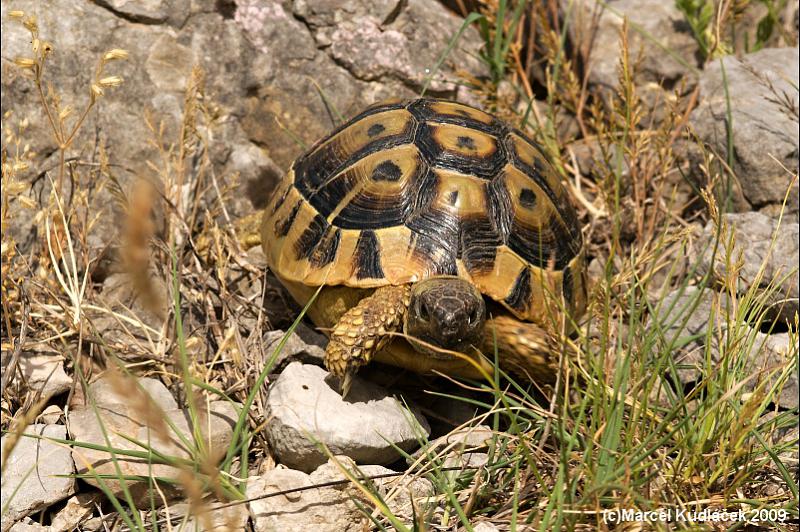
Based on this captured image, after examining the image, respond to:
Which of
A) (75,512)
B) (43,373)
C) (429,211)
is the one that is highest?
(429,211)

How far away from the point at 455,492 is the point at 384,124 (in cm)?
140

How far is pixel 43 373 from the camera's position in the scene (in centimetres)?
268

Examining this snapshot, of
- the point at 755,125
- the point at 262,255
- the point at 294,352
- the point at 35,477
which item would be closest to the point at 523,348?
the point at 294,352

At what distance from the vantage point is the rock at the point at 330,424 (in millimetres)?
2385

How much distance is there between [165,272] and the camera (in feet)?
9.91

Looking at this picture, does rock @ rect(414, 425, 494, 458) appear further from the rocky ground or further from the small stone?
the small stone

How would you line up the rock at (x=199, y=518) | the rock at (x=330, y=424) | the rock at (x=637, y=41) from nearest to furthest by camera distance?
1. the rock at (x=199, y=518)
2. the rock at (x=330, y=424)
3. the rock at (x=637, y=41)

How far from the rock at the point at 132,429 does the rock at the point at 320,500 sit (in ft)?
0.65

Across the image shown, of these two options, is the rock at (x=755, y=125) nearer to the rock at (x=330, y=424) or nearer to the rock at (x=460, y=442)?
the rock at (x=460, y=442)

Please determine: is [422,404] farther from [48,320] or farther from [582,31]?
[582,31]

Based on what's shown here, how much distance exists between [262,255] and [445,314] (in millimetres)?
1344

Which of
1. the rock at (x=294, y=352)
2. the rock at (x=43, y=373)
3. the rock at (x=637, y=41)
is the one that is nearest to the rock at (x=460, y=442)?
the rock at (x=294, y=352)

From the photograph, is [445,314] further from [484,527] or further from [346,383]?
[484,527]

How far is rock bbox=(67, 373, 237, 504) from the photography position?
2.27 m
